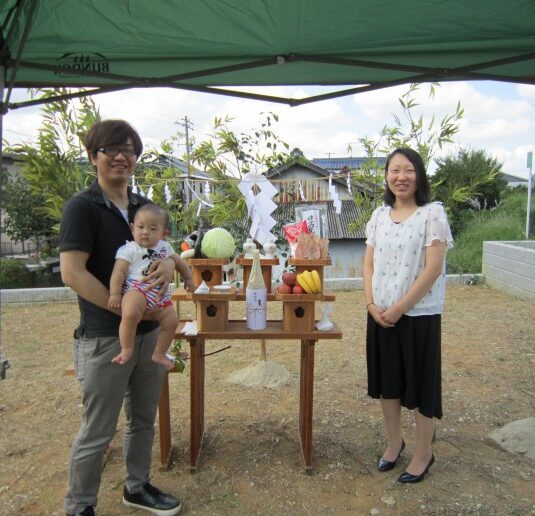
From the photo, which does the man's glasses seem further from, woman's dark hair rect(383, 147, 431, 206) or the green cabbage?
woman's dark hair rect(383, 147, 431, 206)

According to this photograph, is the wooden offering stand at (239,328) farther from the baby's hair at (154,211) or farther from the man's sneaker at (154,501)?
the baby's hair at (154,211)

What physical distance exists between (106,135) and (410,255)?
4.50ft

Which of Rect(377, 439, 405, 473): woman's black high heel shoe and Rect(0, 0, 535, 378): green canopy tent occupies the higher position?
Rect(0, 0, 535, 378): green canopy tent

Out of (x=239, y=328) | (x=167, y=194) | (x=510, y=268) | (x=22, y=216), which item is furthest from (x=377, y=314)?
(x=22, y=216)

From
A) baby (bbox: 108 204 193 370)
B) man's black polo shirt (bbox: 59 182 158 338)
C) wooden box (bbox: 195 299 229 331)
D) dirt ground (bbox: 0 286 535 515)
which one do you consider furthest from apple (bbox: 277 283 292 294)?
dirt ground (bbox: 0 286 535 515)

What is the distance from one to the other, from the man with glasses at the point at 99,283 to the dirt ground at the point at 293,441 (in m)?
0.56

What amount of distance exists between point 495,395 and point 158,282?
288 centimetres

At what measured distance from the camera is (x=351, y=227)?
5934 mm

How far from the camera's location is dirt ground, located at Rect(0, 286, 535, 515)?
7.24 feet

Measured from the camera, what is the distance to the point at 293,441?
2.79 meters

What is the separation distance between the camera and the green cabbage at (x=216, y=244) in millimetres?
2402

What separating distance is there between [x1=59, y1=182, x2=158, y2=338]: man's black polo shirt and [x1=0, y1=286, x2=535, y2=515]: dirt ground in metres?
0.99

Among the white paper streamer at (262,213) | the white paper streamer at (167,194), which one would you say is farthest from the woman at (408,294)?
the white paper streamer at (167,194)

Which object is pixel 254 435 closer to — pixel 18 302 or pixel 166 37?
pixel 166 37
